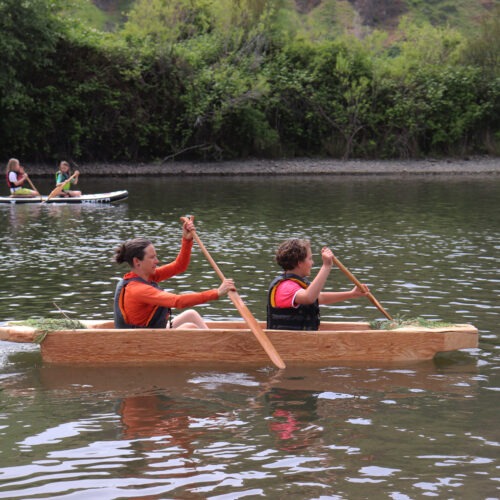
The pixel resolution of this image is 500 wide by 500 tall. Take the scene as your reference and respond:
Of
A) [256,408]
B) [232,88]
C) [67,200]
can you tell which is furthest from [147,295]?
[232,88]

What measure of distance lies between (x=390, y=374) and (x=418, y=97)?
35.7 meters

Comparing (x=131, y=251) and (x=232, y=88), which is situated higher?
(x=232, y=88)

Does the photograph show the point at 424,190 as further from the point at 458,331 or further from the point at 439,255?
the point at 458,331

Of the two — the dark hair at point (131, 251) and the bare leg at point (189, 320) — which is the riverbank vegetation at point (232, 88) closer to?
the bare leg at point (189, 320)

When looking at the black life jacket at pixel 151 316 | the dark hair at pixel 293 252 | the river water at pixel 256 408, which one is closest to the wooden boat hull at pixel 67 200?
the river water at pixel 256 408

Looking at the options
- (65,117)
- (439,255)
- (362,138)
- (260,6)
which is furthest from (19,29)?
(439,255)

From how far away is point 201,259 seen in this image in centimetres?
1588

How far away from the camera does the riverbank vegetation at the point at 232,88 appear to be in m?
37.8

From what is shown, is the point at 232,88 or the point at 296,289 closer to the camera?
the point at 296,289

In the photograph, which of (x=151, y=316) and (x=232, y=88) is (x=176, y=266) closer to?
(x=151, y=316)

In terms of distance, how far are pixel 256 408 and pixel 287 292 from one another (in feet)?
4.95

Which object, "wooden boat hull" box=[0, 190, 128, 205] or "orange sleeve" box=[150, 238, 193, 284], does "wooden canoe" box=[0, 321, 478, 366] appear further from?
"wooden boat hull" box=[0, 190, 128, 205]

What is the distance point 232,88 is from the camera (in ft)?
130

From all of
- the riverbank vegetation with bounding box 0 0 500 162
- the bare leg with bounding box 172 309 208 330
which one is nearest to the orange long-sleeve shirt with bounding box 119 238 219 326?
the bare leg with bounding box 172 309 208 330
